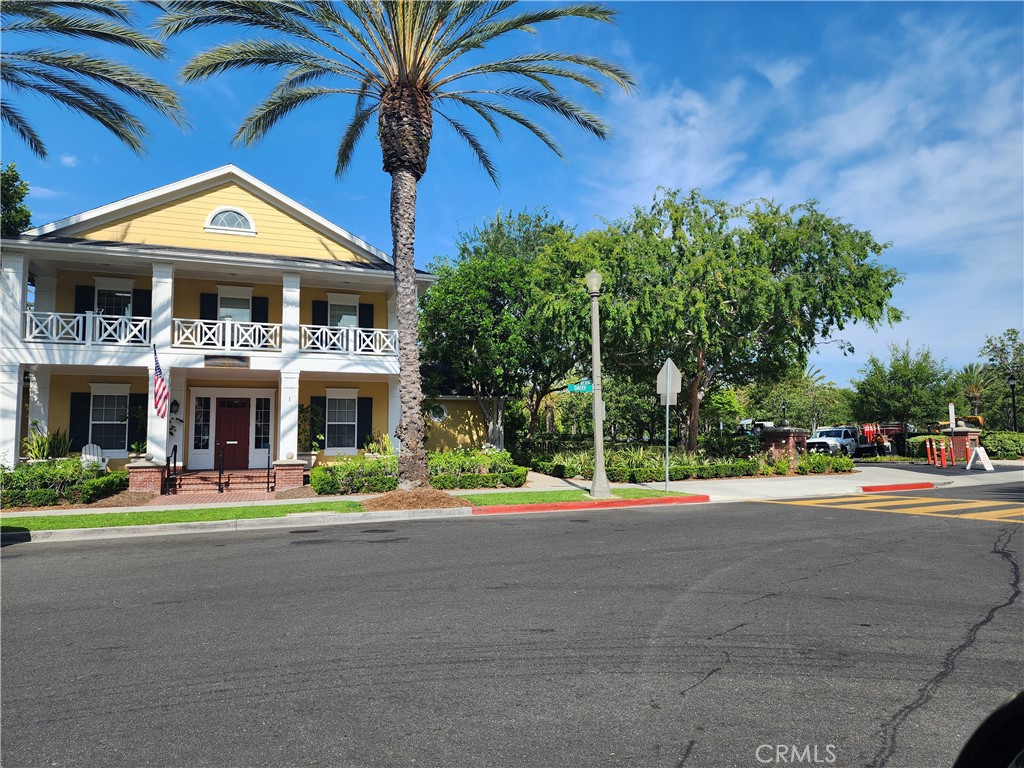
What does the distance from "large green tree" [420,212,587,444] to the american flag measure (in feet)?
31.2

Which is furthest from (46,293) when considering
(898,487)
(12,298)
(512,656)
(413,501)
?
(898,487)

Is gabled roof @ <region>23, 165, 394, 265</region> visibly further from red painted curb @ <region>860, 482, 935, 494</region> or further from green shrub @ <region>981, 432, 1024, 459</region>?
green shrub @ <region>981, 432, 1024, 459</region>

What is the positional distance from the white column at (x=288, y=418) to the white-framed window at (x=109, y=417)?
5206 mm

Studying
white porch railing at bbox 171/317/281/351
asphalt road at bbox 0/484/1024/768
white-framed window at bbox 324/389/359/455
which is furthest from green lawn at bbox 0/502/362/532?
white-framed window at bbox 324/389/359/455

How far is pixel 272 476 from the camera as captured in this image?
1906 cm

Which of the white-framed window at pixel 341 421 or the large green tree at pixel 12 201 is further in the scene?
the large green tree at pixel 12 201

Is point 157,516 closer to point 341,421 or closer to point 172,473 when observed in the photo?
point 172,473

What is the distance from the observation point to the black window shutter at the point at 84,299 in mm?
18953

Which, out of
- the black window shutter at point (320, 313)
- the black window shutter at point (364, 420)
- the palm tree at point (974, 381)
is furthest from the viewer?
the palm tree at point (974, 381)

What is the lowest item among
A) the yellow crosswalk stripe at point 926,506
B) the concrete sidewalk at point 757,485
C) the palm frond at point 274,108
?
the yellow crosswalk stripe at point 926,506

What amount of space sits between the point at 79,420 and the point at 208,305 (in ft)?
16.4

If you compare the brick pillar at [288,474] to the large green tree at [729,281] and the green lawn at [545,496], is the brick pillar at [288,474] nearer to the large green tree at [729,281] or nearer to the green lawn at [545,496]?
the green lawn at [545,496]

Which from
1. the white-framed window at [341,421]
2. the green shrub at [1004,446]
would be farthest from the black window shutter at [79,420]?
the green shrub at [1004,446]

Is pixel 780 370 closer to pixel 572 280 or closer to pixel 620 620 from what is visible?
pixel 572 280
